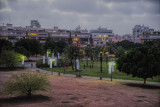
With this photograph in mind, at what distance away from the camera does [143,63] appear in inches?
1356

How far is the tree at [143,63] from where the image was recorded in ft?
110

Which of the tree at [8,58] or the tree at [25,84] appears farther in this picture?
the tree at [8,58]

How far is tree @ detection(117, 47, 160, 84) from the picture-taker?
3356cm

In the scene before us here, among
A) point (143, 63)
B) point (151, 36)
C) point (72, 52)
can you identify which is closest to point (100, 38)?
point (151, 36)

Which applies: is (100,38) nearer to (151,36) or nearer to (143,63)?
(151,36)

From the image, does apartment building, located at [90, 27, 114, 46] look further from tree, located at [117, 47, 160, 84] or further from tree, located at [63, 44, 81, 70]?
tree, located at [117, 47, 160, 84]

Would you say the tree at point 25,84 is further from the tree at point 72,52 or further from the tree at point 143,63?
the tree at point 72,52

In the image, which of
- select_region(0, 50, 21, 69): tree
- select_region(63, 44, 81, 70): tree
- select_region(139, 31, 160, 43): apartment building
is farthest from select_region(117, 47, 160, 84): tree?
select_region(139, 31, 160, 43): apartment building

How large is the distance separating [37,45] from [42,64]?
29.0m

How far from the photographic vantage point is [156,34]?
→ 514 feet

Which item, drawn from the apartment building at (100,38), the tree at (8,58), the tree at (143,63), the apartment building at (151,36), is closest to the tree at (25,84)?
the tree at (143,63)

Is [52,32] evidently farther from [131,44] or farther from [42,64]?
[42,64]

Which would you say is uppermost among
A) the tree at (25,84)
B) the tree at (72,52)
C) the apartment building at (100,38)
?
the apartment building at (100,38)

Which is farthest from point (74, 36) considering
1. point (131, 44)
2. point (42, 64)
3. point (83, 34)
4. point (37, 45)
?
point (42, 64)
